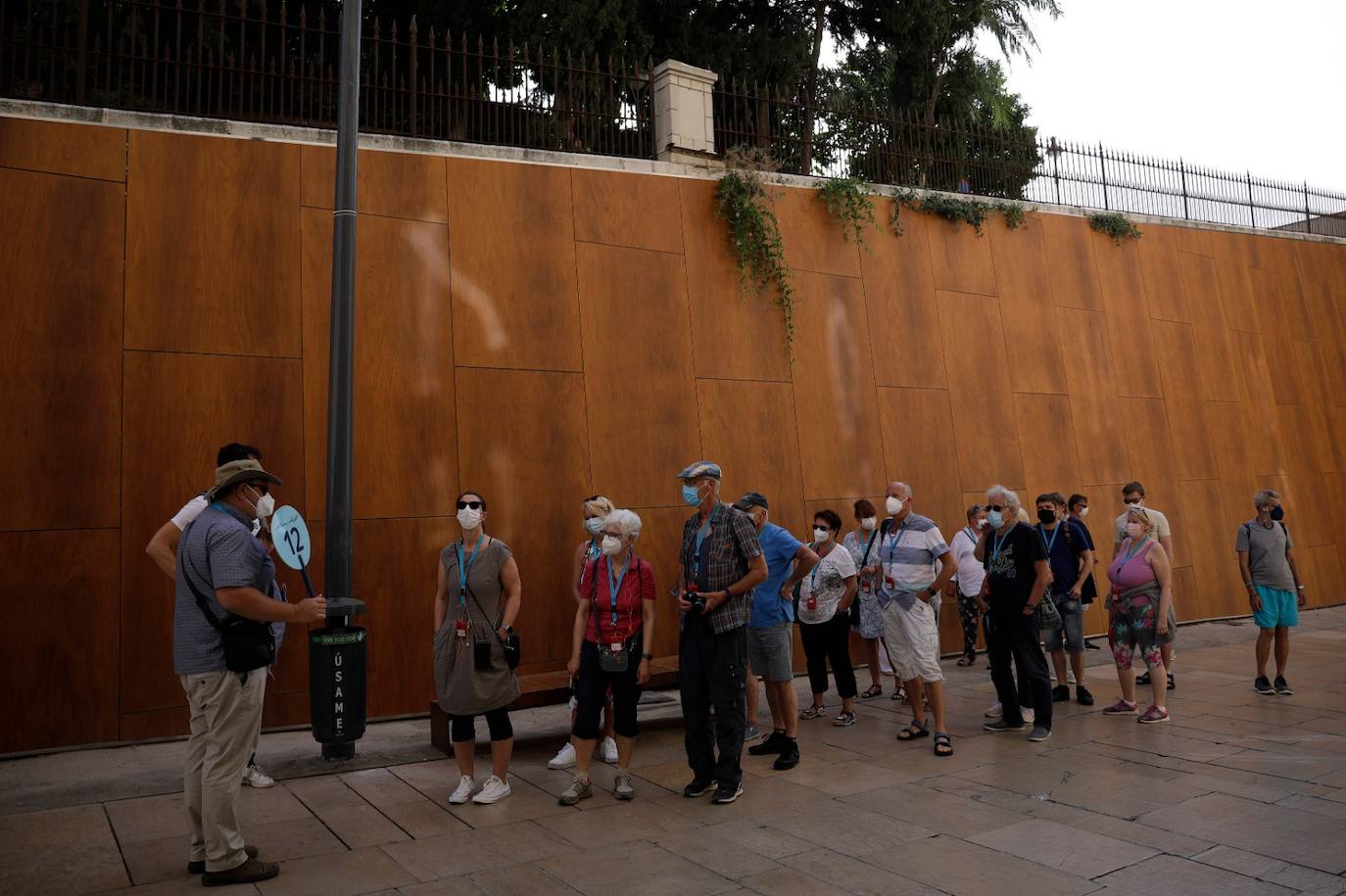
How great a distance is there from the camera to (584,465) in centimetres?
878

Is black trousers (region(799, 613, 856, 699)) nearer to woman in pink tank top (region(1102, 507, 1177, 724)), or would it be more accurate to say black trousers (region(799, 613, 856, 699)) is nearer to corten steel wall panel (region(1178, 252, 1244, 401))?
woman in pink tank top (region(1102, 507, 1177, 724))

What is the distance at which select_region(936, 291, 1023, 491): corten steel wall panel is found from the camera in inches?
443

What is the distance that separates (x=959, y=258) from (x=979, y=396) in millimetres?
1780

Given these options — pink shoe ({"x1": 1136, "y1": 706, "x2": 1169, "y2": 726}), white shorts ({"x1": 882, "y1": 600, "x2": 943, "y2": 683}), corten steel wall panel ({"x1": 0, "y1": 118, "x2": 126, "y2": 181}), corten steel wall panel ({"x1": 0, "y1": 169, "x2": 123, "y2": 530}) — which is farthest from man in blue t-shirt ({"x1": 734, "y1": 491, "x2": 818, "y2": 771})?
corten steel wall panel ({"x1": 0, "y1": 118, "x2": 126, "y2": 181})

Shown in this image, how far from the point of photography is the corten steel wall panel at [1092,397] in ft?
40.3

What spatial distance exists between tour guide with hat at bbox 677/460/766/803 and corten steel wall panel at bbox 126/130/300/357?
13.9ft

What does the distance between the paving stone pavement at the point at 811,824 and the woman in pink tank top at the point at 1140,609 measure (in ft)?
1.01

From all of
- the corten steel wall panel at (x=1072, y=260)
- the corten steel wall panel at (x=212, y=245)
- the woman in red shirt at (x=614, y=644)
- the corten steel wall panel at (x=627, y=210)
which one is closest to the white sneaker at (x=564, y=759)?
the woman in red shirt at (x=614, y=644)

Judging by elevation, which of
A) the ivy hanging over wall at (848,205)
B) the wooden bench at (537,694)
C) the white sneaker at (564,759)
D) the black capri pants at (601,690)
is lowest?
the white sneaker at (564,759)

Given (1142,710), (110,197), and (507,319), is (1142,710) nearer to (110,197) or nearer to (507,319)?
(507,319)

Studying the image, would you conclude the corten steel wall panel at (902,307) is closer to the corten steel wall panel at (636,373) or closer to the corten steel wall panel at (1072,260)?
Answer: the corten steel wall panel at (1072,260)

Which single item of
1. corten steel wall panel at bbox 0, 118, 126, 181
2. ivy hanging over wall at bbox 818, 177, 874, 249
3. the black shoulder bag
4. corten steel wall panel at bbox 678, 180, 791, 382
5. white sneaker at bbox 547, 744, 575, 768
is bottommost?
white sneaker at bbox 547, 744, 575, 768

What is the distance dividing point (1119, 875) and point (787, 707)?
2.35 m

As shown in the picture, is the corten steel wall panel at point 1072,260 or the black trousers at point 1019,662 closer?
the black trousers at point 1019,662
